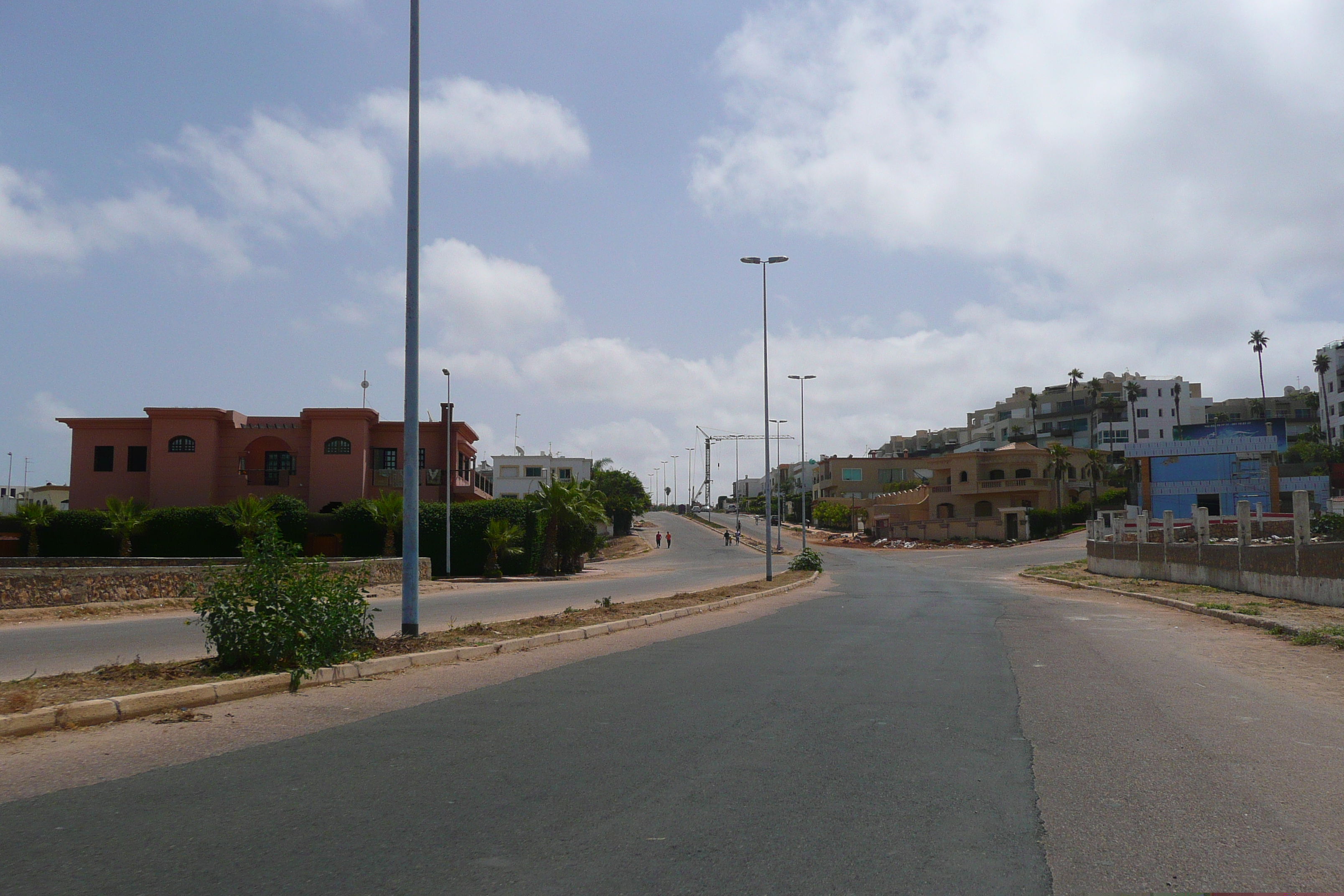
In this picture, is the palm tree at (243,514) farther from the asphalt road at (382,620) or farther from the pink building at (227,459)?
the asphalt road at (382,620)

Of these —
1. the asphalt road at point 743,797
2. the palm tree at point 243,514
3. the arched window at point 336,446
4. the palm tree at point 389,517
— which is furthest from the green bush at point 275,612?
the arched window at point 336,446

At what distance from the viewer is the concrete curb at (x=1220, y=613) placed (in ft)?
52.2

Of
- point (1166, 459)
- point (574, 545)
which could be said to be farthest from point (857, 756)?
point (1166, 459)

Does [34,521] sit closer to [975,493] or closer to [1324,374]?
[975,493]

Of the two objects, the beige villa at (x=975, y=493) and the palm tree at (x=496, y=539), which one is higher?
the beige villa at (x=975, y=493)

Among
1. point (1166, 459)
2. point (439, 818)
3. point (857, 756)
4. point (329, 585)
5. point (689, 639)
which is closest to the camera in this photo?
point (439, 818)

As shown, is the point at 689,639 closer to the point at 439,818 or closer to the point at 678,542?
the point at 439,818

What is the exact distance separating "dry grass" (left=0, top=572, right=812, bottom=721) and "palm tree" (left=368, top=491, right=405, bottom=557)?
25879 millimetres

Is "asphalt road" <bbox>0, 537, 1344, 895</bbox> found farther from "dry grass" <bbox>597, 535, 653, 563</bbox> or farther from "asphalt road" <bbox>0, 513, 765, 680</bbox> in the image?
"dry grass" <bbox>597, 535, 653, 563</bbox>

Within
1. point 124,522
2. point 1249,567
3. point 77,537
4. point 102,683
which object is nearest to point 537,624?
point 102,683

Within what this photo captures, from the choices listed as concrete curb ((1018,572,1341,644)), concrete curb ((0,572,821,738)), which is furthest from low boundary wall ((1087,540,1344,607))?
concrete curb ((0,572,821,738))

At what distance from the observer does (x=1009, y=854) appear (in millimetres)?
4742

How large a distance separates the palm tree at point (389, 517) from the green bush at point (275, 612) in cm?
3363

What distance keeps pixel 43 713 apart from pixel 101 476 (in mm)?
52716
